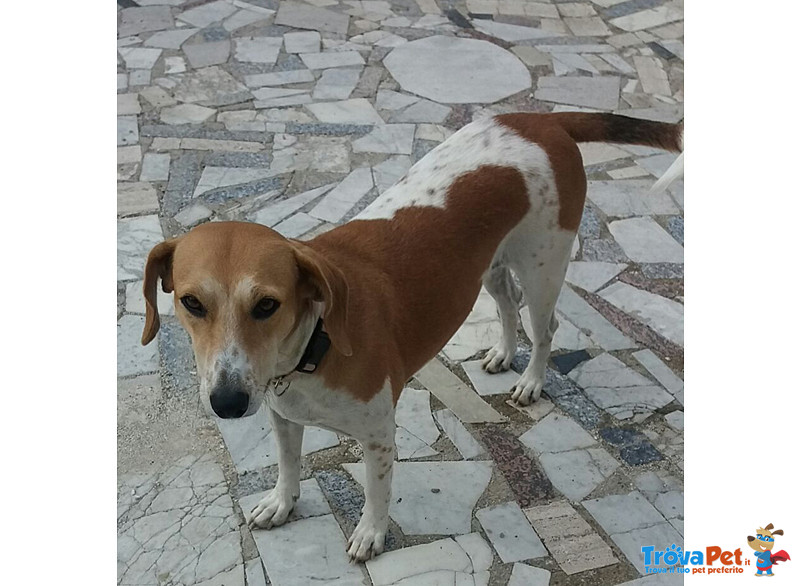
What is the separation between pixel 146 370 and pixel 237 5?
16.2 ft

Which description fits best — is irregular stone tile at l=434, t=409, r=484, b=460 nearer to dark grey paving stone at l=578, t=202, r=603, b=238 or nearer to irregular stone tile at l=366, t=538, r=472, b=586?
irregular stone tile at l=366, t=538, r=472, b=586

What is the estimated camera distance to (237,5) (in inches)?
314

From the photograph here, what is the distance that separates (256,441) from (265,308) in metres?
1.60

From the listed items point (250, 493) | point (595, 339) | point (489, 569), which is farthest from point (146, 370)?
point (595, 339)

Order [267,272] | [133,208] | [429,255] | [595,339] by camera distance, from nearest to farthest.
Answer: [267,272]
[429,255]
[595,339]
[133,208]

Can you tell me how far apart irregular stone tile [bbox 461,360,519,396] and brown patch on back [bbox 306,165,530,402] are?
0.92 meters

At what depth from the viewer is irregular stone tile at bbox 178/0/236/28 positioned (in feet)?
25.2

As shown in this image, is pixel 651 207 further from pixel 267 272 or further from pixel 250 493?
pixel 267 272

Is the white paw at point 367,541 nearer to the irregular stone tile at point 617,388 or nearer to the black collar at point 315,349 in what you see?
the black collar at point 315,349

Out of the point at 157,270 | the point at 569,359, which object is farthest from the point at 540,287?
the point at 157,270

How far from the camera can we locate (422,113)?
21.2 feet

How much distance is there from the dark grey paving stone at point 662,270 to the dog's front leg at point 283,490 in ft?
8.57

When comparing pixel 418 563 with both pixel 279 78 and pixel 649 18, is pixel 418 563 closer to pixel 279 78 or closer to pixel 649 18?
pixel 279 78

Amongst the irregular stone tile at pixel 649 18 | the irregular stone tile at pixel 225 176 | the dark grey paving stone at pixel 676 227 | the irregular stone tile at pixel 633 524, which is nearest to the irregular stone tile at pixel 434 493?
the irregular stone tile at pixel 633 524
